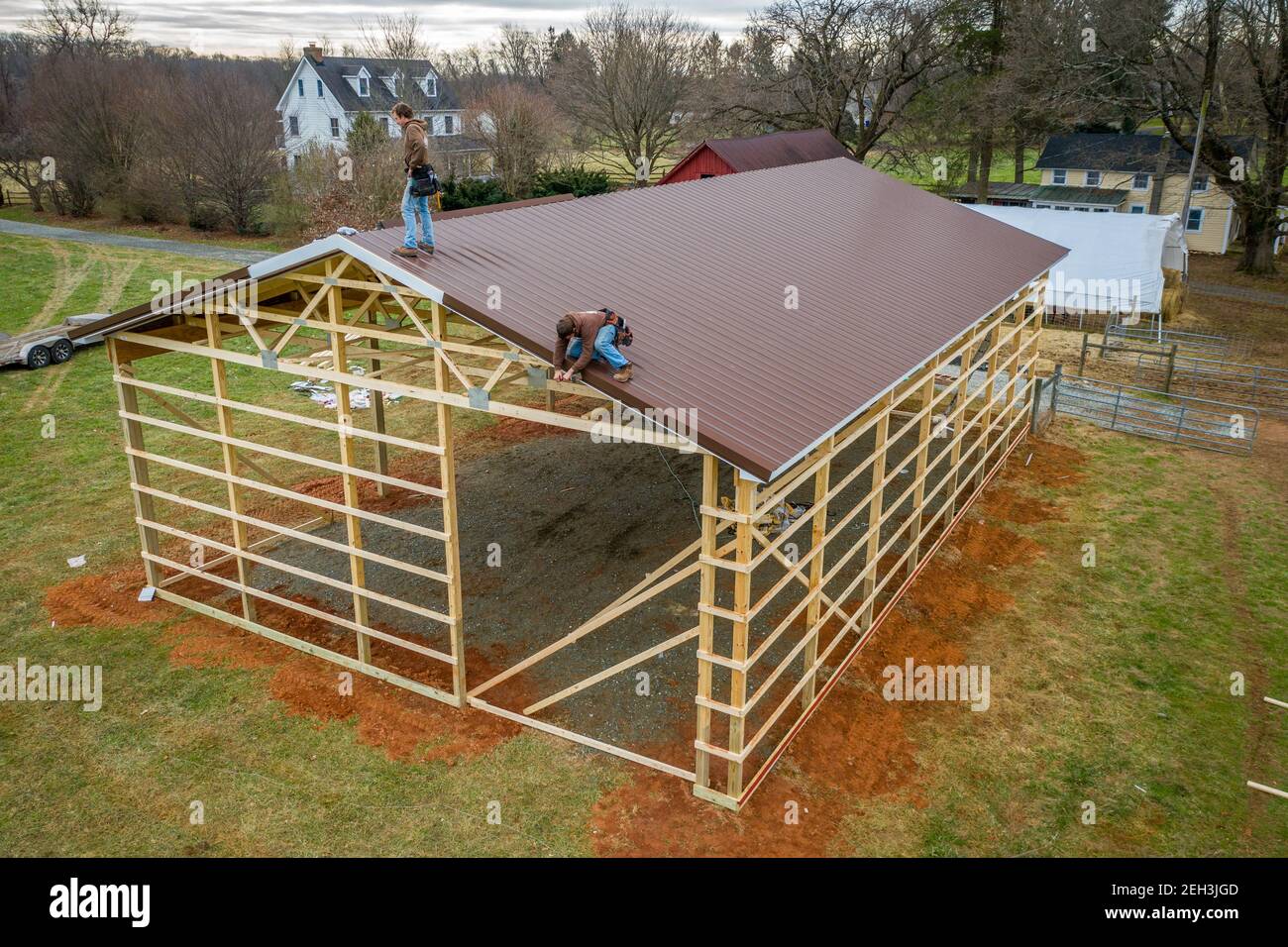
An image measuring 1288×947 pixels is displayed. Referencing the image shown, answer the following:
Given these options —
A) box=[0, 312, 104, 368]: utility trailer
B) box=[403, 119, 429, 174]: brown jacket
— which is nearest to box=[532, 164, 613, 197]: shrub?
box=[0, 312, 104, 368]: utility trailer

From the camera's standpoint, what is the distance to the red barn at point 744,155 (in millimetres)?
31156

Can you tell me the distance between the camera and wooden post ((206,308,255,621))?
11.5 m

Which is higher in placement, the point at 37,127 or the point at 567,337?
the point at 37,127

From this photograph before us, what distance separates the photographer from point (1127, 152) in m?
43.1

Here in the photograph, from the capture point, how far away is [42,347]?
23.6m

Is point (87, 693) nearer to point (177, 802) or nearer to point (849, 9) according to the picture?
point (177, 802)

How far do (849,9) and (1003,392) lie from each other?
31.4 m

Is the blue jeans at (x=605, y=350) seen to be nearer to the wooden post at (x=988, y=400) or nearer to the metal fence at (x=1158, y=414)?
the wooden post at (x=988, y=400)

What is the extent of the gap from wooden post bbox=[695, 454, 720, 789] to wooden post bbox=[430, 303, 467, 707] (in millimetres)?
3008

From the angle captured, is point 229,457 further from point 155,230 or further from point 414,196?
point 155,230

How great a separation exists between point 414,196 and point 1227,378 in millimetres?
23136

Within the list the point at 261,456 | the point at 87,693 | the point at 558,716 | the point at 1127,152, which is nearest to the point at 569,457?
the point at 261,456

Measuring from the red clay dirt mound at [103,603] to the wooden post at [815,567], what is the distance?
8.97m

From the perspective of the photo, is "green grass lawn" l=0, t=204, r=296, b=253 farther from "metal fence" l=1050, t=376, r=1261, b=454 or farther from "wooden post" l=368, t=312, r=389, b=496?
"metal fence" l=1050, t=376, r=1261, b=454
